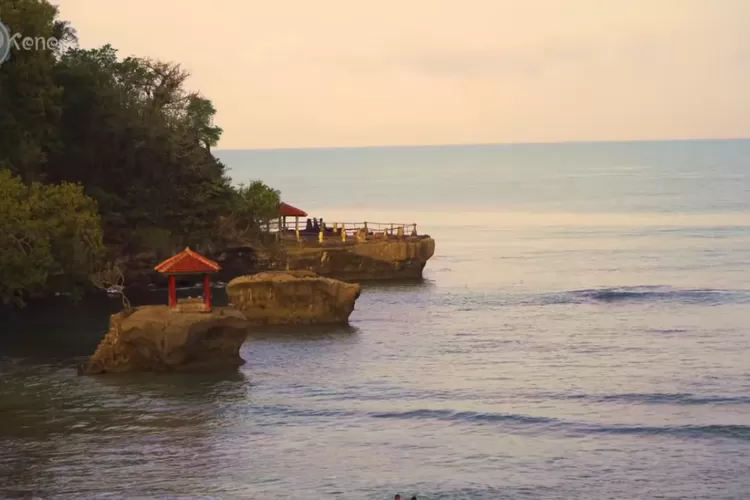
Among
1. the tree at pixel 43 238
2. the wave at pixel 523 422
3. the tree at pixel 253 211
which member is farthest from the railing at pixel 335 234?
the wave at pixel 523 422

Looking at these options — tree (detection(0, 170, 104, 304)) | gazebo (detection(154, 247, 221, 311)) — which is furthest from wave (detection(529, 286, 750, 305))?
tree (detection(0, 170, 104, 304))

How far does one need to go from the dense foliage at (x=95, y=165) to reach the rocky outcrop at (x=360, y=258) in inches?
220

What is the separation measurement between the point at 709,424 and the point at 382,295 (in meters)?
38.6

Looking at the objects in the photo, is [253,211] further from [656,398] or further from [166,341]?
[656,398]

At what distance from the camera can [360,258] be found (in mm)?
90188

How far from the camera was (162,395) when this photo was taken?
174 ft

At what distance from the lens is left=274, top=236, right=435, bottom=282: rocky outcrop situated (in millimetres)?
89312

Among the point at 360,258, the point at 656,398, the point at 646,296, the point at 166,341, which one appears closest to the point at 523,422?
the point at 656,398

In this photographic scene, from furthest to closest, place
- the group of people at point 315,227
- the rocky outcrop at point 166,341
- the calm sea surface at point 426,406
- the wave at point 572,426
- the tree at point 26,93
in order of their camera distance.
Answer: the group of people at point 315,227 < the tree at point 26,93 < the rocky outcrop at point 166,341 < the wave at point 572,426 < the calm sea surface at point 426,406

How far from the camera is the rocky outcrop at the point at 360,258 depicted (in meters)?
89.3

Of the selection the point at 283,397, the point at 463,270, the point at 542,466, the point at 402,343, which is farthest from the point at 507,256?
the point at 542,466

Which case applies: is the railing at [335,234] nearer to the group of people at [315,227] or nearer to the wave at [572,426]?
the group of people at [315,227]

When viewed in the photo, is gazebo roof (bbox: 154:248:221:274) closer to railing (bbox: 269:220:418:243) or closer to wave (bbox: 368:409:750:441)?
wave (bbox: 368:409:750:441)

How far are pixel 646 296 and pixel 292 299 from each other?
26506 mm
